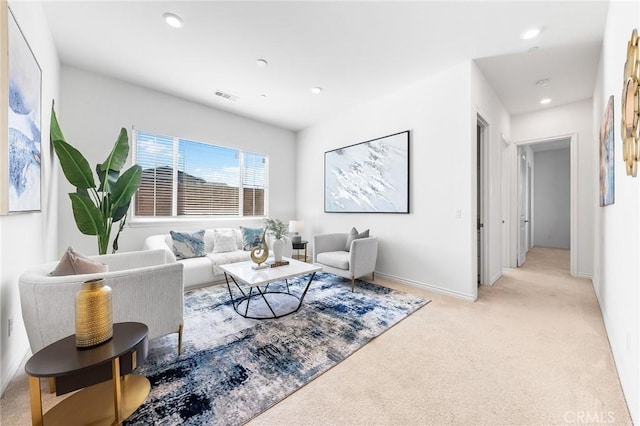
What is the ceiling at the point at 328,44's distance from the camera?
7.23 feet

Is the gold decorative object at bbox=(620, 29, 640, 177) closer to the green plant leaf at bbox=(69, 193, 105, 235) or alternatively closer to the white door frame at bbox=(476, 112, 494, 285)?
the white door frame at bbox=(476, 112, 494, 285)

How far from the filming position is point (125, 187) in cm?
276

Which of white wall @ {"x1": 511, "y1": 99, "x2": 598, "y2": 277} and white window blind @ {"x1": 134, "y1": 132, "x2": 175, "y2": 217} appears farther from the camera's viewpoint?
white wall @ {"x1": 511, "y1": 99, "x2": 598, "y2": 277}

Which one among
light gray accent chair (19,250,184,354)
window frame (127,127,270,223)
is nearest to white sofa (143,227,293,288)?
window frame (127,127,270,223)

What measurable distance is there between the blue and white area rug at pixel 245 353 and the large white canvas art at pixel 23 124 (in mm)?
1477

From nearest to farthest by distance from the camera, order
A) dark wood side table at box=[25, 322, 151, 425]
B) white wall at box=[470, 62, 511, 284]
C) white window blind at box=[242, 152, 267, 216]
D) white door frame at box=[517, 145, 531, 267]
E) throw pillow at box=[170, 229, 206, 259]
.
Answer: dark wood side table at box=[25, 322, 151, 425] < white wall at box=[470, 62, 511, 284] < throw pillow at box=[170, 229, 206, 259] < white door frame at box=[517, 145, 531, 267] < white window blind at box=[242, 152, 267, 216]

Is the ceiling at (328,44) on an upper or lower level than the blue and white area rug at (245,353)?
upper

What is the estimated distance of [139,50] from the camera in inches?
110

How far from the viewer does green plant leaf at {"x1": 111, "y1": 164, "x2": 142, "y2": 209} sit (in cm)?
272

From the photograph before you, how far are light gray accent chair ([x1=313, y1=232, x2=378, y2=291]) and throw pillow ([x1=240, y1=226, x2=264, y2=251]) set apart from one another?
1111 mm

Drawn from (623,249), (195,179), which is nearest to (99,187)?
(195,179)

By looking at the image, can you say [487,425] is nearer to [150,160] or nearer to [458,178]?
[458,178]

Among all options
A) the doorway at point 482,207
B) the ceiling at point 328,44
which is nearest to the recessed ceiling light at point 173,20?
the ceiling at point 328,44

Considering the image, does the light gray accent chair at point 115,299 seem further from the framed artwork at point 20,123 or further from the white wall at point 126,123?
the white wall at point 126,123
